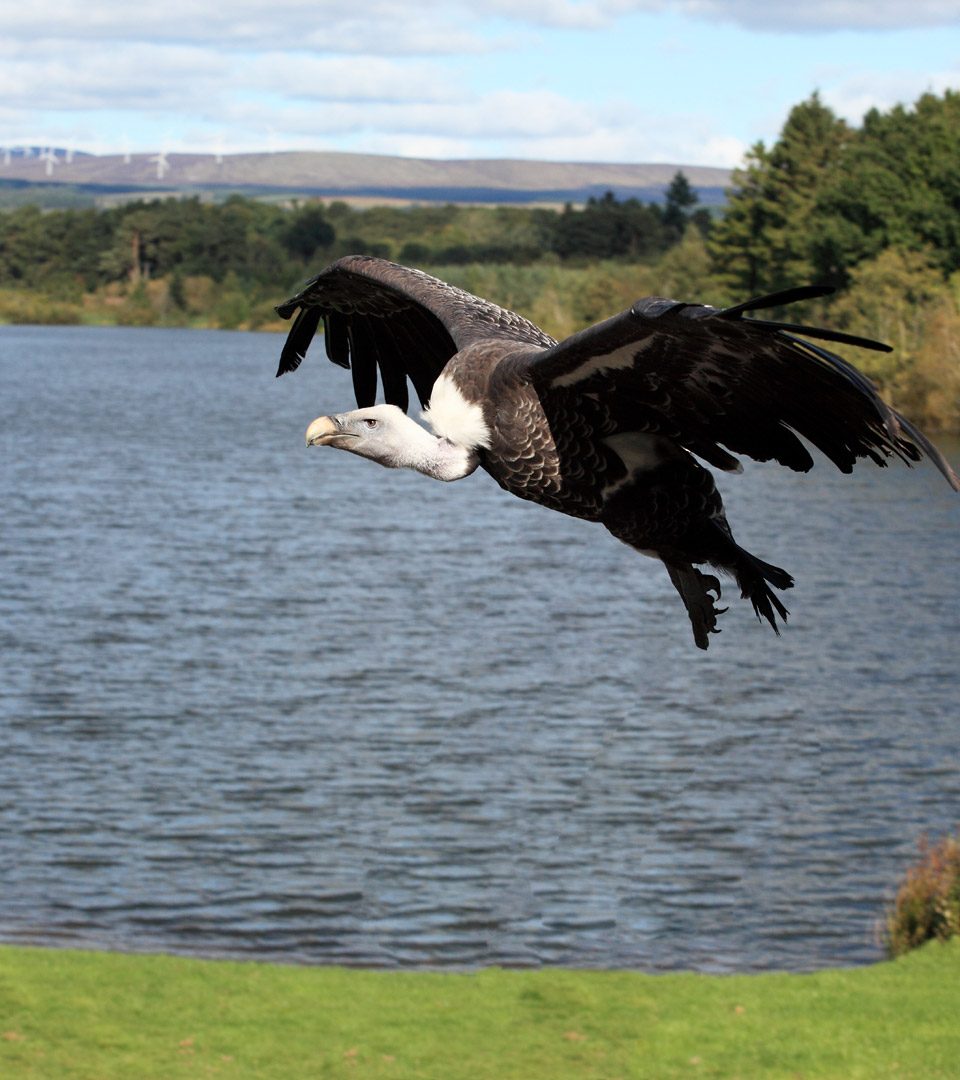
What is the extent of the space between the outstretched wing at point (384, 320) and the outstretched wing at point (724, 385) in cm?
102

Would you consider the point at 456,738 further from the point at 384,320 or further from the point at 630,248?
the point at 630,248

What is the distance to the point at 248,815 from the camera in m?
26.3

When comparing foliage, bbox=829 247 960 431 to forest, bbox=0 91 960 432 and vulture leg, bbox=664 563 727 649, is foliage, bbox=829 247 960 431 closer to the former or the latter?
forest, bbox=0 91 960 432

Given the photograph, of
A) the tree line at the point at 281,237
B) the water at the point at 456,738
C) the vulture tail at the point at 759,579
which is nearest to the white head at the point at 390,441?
the vulture tail at the point at 759,579

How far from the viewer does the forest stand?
199ft

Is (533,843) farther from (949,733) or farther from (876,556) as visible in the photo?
(876,556)

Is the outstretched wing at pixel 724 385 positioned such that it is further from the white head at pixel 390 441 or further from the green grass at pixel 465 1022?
the green grass at pixel 465 1022

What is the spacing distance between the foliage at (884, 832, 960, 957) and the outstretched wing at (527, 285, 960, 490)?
44.4 ft

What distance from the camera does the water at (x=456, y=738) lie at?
2264 cm

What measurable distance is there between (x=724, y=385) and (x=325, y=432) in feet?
4.22

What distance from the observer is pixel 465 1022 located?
1555 centimetres

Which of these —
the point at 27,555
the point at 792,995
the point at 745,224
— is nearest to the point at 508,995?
the point at 792,995

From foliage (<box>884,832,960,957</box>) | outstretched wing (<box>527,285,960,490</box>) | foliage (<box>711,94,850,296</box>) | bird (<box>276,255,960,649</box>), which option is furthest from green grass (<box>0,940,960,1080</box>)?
foliage (<box>711,94,850,296</box>)

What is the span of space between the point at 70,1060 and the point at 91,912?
27.1ft
